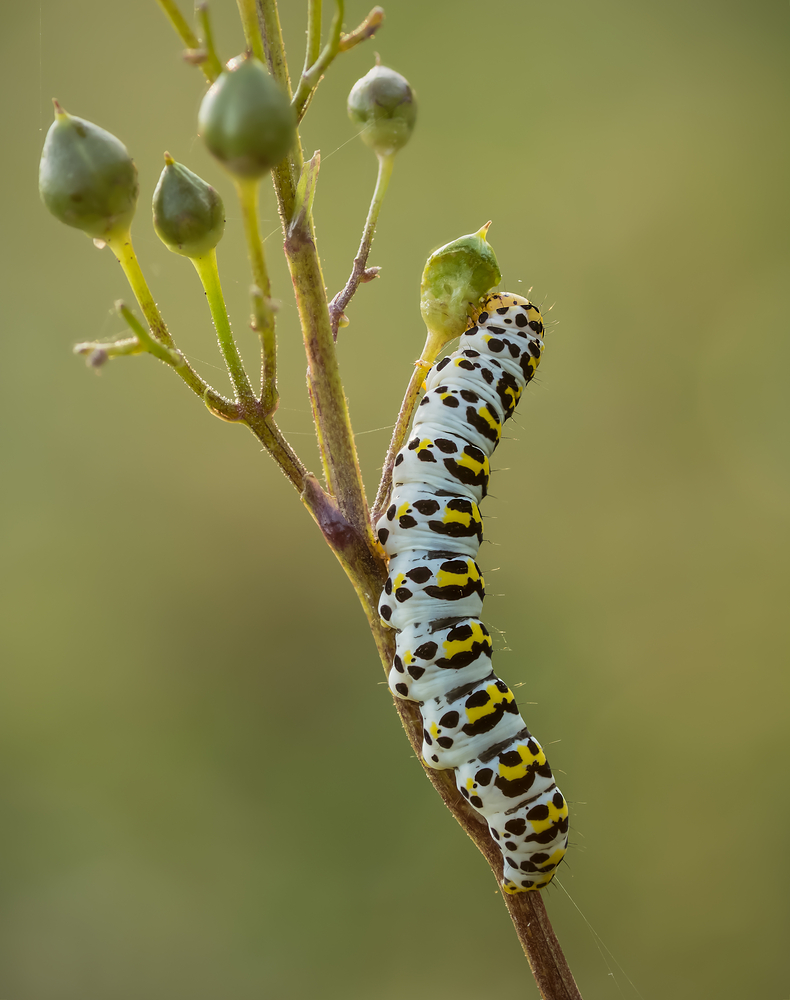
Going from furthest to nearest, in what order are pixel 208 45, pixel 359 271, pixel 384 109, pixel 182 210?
1. pixel 384 109
2. pixel 359 271
3. pixel 182 210
4. pixel 208 45

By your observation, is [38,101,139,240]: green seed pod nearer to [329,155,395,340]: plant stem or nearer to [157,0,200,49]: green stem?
[157,0,200,49]: green stem

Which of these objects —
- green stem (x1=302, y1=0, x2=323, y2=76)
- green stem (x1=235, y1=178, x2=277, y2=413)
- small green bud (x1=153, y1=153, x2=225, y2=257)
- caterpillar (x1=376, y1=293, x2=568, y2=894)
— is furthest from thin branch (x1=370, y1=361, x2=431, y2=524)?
green stem (x1=302, y1=0, x2=323, y2=76)

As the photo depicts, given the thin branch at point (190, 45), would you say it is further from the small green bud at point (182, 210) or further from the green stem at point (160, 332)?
the green stem at point (160, 332)

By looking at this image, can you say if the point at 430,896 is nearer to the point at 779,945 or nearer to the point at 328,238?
the point at 779,945

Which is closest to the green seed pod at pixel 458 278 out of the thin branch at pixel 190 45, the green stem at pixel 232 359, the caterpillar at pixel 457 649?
the caterpillar at pixel 457 649

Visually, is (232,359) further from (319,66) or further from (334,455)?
(319,66)

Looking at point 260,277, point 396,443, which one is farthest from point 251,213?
point 396,443
